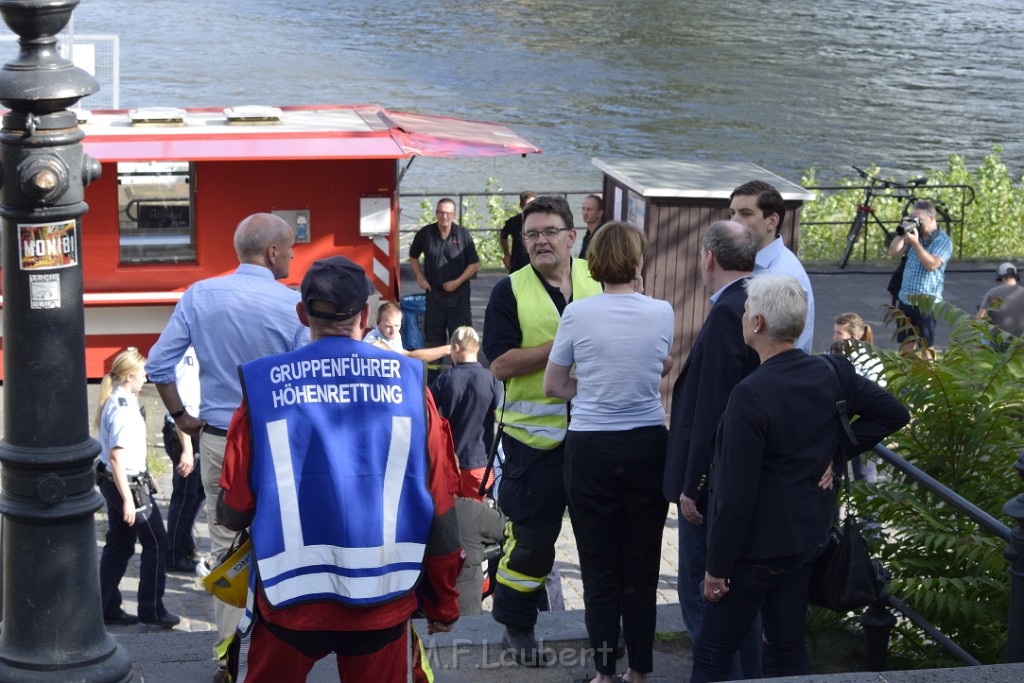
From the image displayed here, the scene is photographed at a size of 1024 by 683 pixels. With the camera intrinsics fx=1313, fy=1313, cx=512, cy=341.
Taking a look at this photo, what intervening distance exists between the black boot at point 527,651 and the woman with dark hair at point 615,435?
0.36 meters

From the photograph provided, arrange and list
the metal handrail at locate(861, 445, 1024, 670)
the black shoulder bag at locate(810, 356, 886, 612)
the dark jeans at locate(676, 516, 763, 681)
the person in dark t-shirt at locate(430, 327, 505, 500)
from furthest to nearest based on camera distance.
Answer: 1. the person in dark t-shirt at locate(430, 327, 505, 500)
2. the dark jeans at locate(676, 516, 763, 681)
3. the black shoulder bag at locate(810, 356, 886, 612)
4. the metal handrail at locate(861, 445, 1024, 670)

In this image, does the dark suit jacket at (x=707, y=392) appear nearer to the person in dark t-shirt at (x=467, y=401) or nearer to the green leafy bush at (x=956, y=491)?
the green leafy bush at (x=956, y=491)

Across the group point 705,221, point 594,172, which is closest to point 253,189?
point 705,221

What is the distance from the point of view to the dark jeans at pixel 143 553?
7.03 m

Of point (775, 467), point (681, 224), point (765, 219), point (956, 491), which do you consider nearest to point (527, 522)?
point (775, 467)

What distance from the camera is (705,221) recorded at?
1073 centimetres

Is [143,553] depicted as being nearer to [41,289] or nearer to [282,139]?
[41,289]

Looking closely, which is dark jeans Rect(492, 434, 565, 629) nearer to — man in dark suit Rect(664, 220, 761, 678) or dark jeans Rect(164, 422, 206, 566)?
man in dark suit Rect(664, 220, 761, 678)

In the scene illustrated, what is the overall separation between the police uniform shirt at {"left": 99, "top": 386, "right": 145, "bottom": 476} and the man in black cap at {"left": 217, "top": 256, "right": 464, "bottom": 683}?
357cm

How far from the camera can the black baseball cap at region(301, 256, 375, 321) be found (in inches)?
140

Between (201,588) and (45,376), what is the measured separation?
3.73m

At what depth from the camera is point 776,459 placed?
13.9 ft

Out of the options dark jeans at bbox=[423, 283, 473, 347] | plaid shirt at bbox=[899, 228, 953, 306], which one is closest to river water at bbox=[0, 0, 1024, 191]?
dark jeans at bbox=[423, 283, 473, 347]

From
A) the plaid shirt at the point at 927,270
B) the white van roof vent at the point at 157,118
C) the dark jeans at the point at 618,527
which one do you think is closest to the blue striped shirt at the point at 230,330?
the dark jeans at the point at 618,527
